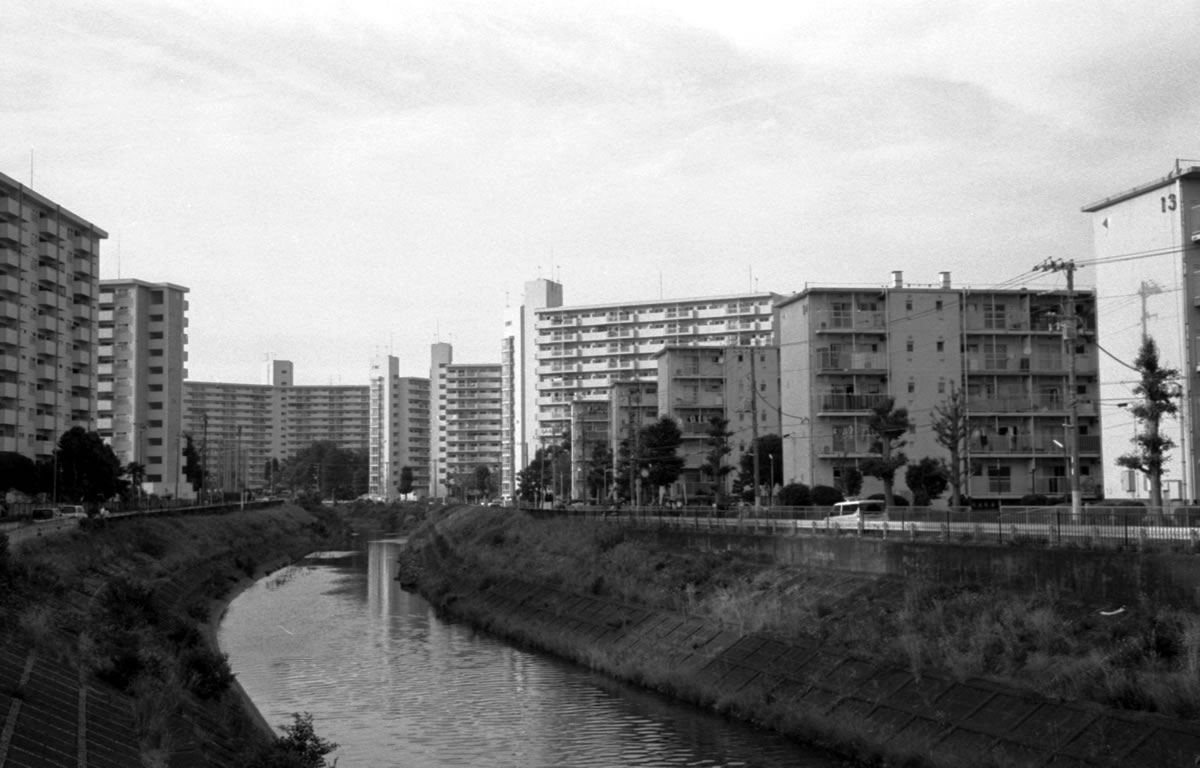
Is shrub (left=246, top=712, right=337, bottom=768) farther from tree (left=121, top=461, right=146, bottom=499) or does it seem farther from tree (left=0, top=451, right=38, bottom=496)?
tree (left=121, top=461, right=146, bottom=499)

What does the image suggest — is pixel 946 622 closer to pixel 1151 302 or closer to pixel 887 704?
pixel 887 704

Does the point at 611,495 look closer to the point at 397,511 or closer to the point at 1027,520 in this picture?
the point at 397,511

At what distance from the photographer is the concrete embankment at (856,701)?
19766mm

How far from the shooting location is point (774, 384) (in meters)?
103

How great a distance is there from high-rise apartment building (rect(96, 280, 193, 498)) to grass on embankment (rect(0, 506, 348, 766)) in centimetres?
6718

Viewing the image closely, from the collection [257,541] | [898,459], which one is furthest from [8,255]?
[898,459]

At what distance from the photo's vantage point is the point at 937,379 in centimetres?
7331

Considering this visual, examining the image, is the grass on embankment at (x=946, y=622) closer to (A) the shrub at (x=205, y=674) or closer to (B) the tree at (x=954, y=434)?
(A) the shrub at (x=205, y=674)

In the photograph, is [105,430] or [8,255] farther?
[105,430]

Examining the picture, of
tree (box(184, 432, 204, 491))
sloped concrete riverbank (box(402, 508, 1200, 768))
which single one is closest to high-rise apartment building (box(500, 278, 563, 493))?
tree (box(184, 432, 204, 491))

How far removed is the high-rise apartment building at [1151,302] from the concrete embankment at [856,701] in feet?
76.7

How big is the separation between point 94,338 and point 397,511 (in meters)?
76.1

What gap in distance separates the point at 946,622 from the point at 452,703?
16.1m

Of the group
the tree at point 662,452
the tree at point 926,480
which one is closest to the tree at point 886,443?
the tree at point 926,480
